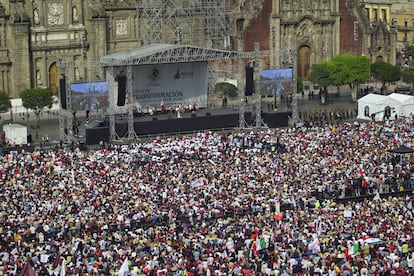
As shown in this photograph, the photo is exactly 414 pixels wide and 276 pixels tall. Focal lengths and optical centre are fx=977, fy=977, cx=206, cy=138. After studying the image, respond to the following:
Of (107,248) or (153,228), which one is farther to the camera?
(153,228)

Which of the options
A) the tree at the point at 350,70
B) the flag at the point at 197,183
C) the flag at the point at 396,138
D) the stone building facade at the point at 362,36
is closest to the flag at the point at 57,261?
the flag at the point at 197,183

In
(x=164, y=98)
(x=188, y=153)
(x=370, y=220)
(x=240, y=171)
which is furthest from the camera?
(x=164, y=98)

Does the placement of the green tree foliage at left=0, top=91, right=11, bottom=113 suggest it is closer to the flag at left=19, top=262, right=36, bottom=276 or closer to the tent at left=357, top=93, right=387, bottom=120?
the tent at left=357, top=93, right=387, bottom=120

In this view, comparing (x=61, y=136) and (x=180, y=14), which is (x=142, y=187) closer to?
(x=61, y=136)

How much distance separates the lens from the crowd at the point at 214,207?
40469 millimetres

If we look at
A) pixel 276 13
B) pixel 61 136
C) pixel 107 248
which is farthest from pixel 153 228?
pixel 276 13

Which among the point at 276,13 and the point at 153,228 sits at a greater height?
the point at 276,13

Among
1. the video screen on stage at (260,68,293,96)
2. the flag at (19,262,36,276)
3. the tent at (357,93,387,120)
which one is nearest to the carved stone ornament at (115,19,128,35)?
the video screen on stage at (260,68,293,96)

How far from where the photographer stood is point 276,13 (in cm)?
9644

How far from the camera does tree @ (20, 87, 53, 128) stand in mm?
79750

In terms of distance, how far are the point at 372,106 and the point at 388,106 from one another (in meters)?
1.34

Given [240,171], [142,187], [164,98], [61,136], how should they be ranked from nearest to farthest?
[142,187]
[240,171]
[61,136]
[164,98]

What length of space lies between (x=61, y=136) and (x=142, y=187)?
20.3m

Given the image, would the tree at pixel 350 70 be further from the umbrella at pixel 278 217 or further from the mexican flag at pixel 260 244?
the mexican flag at pixel 260 244
